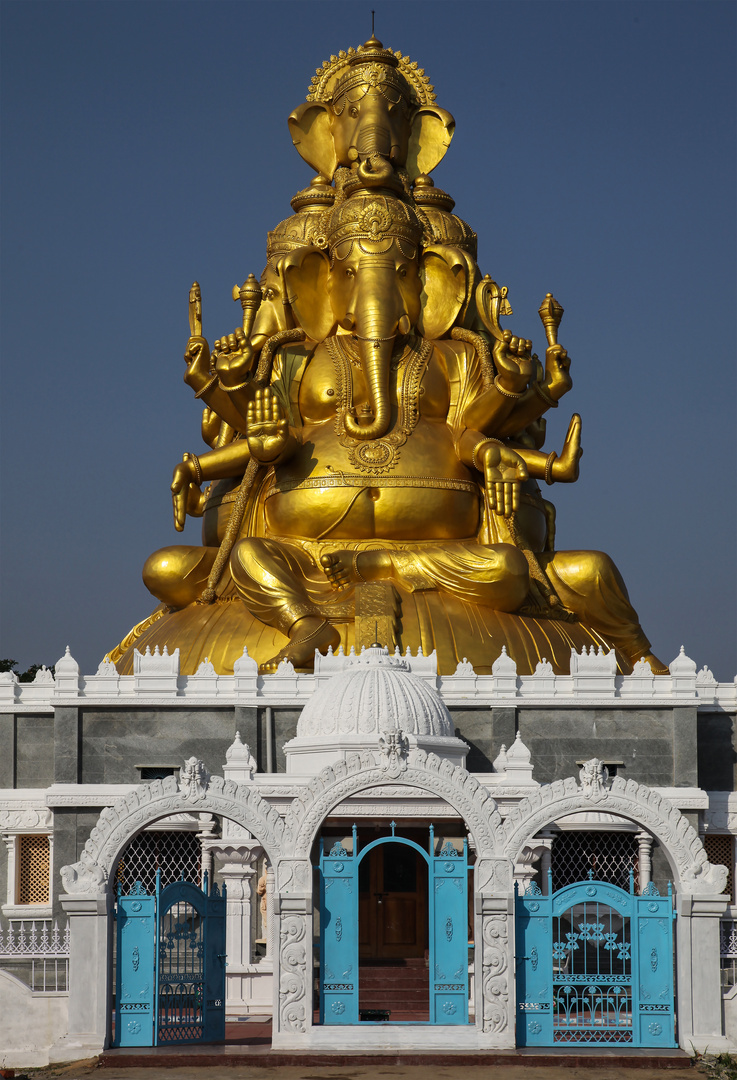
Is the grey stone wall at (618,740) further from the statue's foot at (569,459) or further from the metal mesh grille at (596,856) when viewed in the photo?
the statue's foot at (569,459)

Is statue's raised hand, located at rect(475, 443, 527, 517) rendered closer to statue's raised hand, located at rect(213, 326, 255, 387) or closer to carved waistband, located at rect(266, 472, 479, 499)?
carved waistband, located at rect(266, 472, 479, 499)

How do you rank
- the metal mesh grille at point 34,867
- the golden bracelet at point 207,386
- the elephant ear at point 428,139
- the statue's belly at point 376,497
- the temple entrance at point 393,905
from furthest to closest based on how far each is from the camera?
1. the elephant ear at point 428,139
2. the golden bracelet at point 207,386
3. the statue's belly at point 376,497
4. the metal mesh grille at point 34,867
5. the temple entrance at point 393,905

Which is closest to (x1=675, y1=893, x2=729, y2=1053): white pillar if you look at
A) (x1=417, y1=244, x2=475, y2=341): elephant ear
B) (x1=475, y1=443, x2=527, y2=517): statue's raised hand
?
(x1=475, y1=443, x2=527, y2=517): statue's raised hand

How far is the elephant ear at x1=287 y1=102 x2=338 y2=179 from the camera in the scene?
31.6 meters

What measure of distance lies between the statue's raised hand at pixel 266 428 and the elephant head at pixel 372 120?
4.57 metres

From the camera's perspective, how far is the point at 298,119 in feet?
103

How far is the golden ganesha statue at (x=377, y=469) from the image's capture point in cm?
2591

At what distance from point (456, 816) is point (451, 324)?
38.2 ft

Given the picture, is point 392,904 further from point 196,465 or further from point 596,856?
point 196,465

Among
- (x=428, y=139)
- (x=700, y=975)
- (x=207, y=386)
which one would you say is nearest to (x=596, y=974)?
(x=700, y=975)

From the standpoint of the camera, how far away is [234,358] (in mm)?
27469

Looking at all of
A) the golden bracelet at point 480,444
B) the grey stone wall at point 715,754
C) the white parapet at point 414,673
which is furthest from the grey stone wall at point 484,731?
the golden bracelet at point 480,444

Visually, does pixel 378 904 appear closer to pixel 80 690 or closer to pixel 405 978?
pixel 405 978

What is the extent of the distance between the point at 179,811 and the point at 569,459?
12874mm
